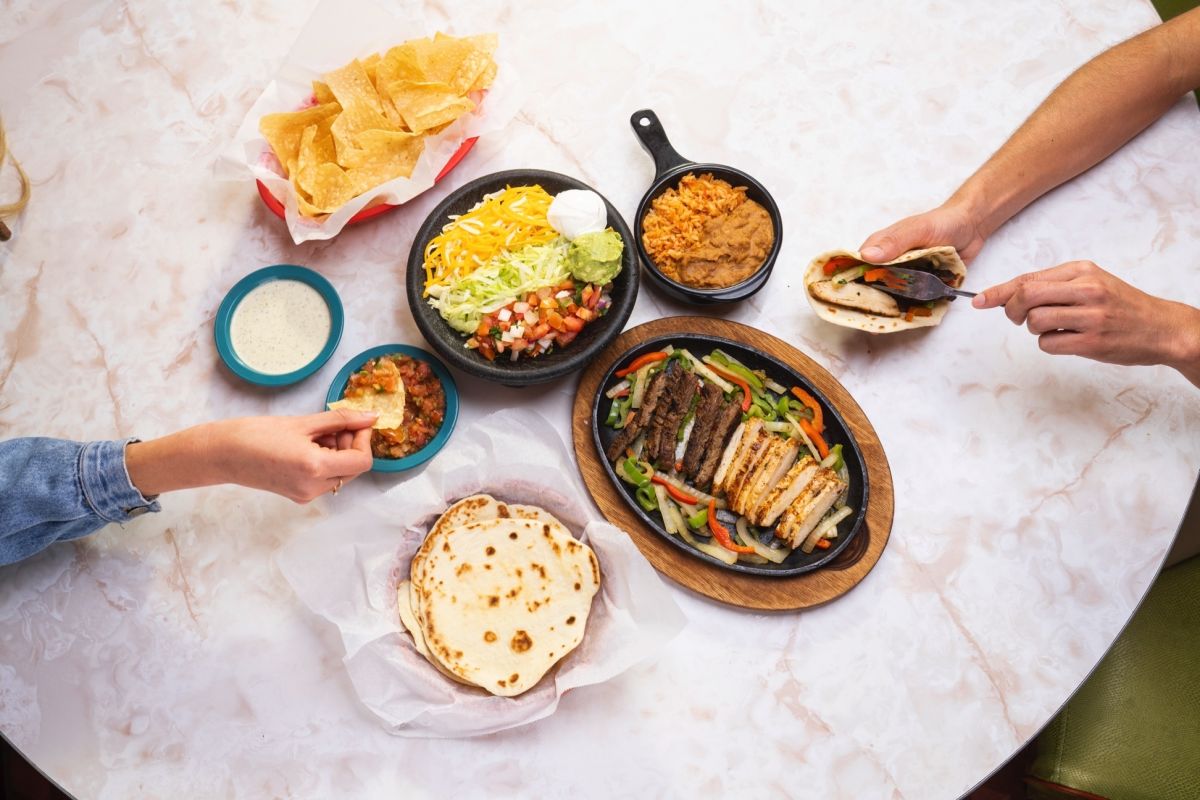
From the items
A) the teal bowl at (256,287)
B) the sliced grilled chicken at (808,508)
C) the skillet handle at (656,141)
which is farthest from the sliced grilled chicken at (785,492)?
the teal bowl at (256,287)

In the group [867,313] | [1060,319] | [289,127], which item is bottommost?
[867,313]

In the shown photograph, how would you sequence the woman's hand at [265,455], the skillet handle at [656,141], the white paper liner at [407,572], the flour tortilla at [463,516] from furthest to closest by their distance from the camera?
the skillet handle at [656,141] → the flour tortilla at [463,516] → the white paper liner at [407,572] → the woman's hand at [265,455]

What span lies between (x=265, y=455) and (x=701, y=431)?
41.3 inches

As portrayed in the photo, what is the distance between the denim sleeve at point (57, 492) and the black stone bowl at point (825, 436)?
3.71 ft

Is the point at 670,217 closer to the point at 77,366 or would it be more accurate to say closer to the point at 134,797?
the point at 77,366

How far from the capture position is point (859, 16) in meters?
2.54

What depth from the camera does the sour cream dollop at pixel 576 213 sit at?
2.06 meters

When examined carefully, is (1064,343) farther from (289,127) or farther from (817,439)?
(289,127)

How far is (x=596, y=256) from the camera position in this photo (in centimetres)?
202

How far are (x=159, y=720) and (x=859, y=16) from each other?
2733mm

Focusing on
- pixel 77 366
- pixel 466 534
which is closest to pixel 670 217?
pixel 466 534

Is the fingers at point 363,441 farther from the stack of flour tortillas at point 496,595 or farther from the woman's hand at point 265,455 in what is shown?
the stack of flour tortillas at point 496,595

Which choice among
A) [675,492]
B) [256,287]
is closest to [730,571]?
[675,492]

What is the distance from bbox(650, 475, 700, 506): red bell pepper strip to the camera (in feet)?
6.93
